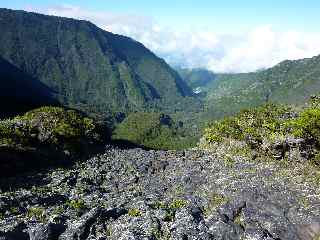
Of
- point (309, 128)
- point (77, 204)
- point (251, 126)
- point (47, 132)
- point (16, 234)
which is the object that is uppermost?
point (309, 128)

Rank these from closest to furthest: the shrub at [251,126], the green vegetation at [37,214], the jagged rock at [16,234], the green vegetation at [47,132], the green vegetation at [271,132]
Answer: the jagged rock at [16,234]
the green vegetation at [37,214]
the green vegetation at [271,132]
the green vegetation at [47,132]
the shrub at [251,126]

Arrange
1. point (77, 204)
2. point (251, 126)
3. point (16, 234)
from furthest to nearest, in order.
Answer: point (251, 126) → point (77, 204) → point (16, 234)

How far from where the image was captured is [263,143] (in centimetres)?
10169

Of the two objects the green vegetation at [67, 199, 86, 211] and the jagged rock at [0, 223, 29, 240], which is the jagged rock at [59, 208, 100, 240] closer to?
the jagged rock at [0, 223, 29, 240]

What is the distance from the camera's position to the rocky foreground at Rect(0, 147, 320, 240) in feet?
171

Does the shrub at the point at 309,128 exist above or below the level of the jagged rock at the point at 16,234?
above

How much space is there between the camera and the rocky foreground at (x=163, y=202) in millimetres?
52250

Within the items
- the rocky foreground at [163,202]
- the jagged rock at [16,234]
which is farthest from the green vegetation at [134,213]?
the jagged rock at [16,234]

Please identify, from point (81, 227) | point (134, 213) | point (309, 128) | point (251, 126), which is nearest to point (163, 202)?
point (134, 213)

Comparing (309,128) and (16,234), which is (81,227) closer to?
(16,234)

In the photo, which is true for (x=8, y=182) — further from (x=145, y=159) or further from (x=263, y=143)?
(x=263, y=143)

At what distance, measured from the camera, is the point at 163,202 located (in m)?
62.9

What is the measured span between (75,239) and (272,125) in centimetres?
6936

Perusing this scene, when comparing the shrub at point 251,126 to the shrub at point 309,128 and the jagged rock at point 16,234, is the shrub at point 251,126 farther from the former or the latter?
the jagged rock at point 16,234
